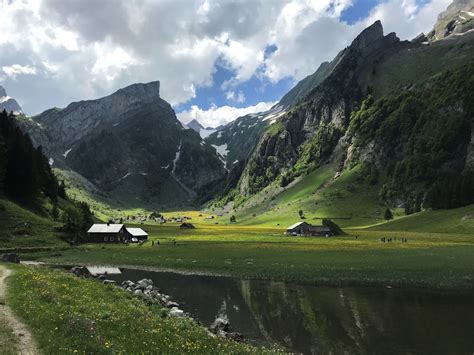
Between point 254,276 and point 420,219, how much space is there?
128717 millimetres

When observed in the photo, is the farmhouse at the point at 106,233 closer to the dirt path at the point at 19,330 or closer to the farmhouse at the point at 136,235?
the farmhouse at the point at 136,235

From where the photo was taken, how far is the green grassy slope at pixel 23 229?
79312 mm

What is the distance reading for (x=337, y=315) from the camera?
35.8 meters

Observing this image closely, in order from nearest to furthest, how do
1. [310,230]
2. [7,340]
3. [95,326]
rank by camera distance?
[7,340], [95,326], [310,230]

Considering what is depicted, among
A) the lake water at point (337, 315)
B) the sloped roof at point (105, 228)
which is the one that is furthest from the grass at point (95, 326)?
the sloped roof at point (105, 228)

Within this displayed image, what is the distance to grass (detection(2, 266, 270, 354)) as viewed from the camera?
1828 centimetres

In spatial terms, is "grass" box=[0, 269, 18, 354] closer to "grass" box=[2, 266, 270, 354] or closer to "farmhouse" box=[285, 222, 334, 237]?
"grass" box=[2, 266, 270, 354]

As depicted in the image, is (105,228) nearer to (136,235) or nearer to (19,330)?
(136,235)

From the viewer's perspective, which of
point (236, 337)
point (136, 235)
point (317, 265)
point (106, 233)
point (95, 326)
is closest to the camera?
point (95, 326)

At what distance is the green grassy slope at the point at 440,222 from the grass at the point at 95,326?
130569 mm

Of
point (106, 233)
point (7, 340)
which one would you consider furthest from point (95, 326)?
point (106, 233)

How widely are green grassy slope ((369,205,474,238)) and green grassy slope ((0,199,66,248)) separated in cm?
12295

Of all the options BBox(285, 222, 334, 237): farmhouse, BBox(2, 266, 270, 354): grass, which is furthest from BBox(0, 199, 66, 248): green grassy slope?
BBox(285, 222, 334, 237): farmhouse

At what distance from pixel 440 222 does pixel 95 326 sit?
154 metres
